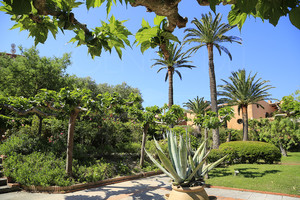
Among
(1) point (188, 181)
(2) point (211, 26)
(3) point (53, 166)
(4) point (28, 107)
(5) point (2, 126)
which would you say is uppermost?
(2) point (211, 26)

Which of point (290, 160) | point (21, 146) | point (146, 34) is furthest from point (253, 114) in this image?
point (146, 34)

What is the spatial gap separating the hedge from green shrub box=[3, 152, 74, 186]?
8.96 meters

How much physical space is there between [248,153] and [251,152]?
0.19 metres

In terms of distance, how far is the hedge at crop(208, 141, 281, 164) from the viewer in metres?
12.5

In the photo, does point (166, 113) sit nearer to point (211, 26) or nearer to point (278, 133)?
point (211, 26)

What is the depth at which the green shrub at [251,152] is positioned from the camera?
12.4m

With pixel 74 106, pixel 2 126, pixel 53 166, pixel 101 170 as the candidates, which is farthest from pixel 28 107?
pixel 2 126

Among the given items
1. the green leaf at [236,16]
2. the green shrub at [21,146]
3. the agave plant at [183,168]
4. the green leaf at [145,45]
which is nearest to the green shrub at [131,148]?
the green shrub at [21,146]

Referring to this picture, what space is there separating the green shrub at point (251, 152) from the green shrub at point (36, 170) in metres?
9.82

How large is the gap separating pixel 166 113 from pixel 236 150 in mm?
5582

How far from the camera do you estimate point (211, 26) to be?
56.0 feet

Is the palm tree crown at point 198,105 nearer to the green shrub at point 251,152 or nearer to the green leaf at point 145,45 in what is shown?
the green shrub at point 251,152

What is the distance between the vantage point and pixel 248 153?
12.6m

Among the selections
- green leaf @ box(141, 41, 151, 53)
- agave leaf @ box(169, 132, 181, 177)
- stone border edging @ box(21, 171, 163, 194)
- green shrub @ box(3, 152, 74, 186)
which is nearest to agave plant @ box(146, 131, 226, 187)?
agave leaf @ box(169, 132, 181, 177)
